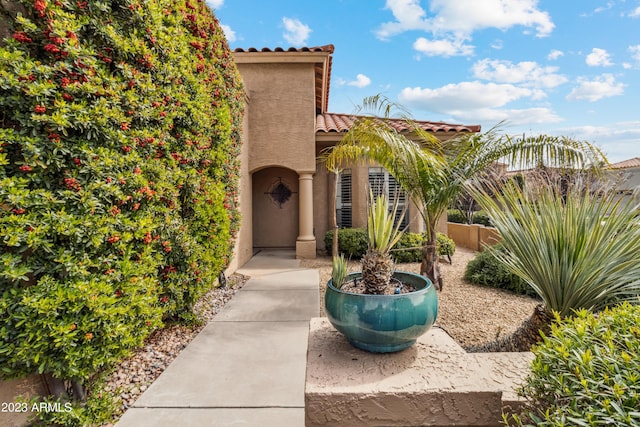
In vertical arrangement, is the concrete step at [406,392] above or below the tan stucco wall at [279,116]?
below

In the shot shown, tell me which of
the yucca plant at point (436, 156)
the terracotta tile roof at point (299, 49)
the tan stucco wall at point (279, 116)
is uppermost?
the terracotta tile roof at point (299, 49)

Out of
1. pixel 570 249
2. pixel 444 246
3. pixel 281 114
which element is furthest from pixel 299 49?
pixel 570 249

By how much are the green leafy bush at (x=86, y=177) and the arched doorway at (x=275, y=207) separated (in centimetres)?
716

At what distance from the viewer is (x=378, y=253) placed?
2.13m

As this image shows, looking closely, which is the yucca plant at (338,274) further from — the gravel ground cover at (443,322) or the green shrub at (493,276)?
the green shrub at (493,276)

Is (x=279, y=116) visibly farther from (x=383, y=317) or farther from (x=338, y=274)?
(x=383, y=317)

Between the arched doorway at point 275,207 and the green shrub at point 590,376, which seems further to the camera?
the arched doorway at point 275,207

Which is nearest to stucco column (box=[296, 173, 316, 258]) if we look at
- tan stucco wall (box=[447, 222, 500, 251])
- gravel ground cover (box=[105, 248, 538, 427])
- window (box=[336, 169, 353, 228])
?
window (box=[336, 169, 353, 228])

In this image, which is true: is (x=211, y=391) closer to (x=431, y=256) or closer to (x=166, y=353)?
(x=166, y=353)

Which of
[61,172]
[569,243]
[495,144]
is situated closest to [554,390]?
[569,243]

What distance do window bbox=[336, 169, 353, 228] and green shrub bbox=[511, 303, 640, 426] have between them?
875 cm

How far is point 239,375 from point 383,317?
7.11 feet

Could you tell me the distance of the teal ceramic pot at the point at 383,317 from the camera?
1854 mm

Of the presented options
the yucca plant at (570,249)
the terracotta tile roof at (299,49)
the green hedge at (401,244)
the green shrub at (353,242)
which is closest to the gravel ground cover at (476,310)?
the yucca plant at (570,249)
